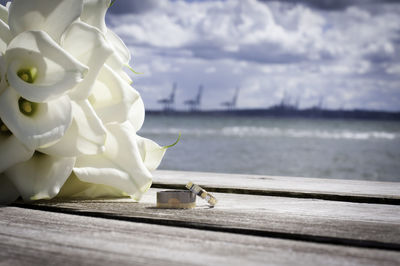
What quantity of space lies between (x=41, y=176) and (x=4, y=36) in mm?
277

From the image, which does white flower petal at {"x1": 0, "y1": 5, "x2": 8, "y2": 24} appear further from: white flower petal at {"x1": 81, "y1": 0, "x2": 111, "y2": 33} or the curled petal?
the curled petal

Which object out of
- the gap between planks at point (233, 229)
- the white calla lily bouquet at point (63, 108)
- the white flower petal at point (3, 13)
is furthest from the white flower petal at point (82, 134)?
the white flower petal at point (3, 13)

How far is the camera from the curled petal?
2.85 feet

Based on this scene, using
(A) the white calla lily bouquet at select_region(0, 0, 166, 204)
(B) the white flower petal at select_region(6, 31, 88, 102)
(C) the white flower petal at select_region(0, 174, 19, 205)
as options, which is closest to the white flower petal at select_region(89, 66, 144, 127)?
(A) the white calla lily bouquet at select_region(0, 0, 166, 204)

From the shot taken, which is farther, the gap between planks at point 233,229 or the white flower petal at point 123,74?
the white flower petal at point 123,74

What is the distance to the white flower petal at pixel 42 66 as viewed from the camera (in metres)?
0.78

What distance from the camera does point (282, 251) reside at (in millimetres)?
524

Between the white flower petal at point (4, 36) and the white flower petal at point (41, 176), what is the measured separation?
0.22m

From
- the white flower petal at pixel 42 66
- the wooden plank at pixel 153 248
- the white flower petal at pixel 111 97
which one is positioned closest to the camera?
the wooden plank at pixel 153 248

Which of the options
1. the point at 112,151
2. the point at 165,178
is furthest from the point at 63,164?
the point at 165,178

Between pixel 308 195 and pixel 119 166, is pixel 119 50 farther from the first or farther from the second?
pixel 308 195

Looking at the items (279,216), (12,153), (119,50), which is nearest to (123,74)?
(119,50)

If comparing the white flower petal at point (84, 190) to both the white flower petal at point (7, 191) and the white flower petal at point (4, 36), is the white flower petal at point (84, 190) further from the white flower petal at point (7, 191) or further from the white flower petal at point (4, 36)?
the white flower petal at point (4, 36)

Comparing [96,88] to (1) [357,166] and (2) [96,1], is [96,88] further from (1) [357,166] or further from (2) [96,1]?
(1) [357,166]
